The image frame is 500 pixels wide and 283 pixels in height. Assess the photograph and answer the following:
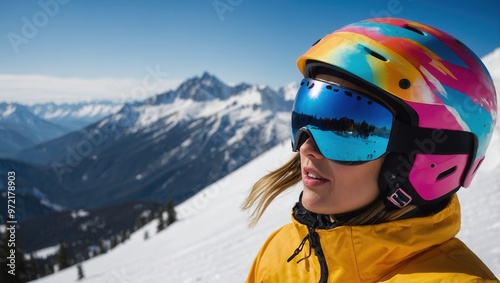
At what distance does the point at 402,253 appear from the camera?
162 cm

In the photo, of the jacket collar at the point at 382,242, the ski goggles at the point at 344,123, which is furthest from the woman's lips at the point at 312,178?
the jacket collar at the point at 382,242

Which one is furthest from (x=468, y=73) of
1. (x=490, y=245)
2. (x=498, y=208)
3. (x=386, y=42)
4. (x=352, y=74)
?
(x=498, y=208)

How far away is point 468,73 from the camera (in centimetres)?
188

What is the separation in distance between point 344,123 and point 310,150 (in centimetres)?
25

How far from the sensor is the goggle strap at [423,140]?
5.91 ft

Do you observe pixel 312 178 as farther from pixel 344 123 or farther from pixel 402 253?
pixel 402 253

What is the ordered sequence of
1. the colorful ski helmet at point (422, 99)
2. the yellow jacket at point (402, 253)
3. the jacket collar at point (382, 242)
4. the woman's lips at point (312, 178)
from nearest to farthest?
the yellow jacket at point (402, 253)
the jacket collar at point (382, 242)
the colorful ski helmet at point (422, 99)
the woman's lips at point (312, 178)

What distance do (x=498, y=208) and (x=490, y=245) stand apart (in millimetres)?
2931

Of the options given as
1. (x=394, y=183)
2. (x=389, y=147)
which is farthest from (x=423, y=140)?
(x=394, y=183)

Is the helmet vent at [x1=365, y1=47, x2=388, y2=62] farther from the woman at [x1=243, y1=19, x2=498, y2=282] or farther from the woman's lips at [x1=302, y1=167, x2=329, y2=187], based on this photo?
the woman's lips at [x1=302, y1=167, x2=329, y2=187]

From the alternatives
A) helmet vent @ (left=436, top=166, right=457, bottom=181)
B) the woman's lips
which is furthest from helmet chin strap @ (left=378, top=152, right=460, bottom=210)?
the woman's lips

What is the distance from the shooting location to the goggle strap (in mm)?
1801

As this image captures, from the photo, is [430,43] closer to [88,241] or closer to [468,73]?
[468,73]

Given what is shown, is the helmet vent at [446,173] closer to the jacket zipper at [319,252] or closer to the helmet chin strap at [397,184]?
the helmet chin strap at [397,184]
